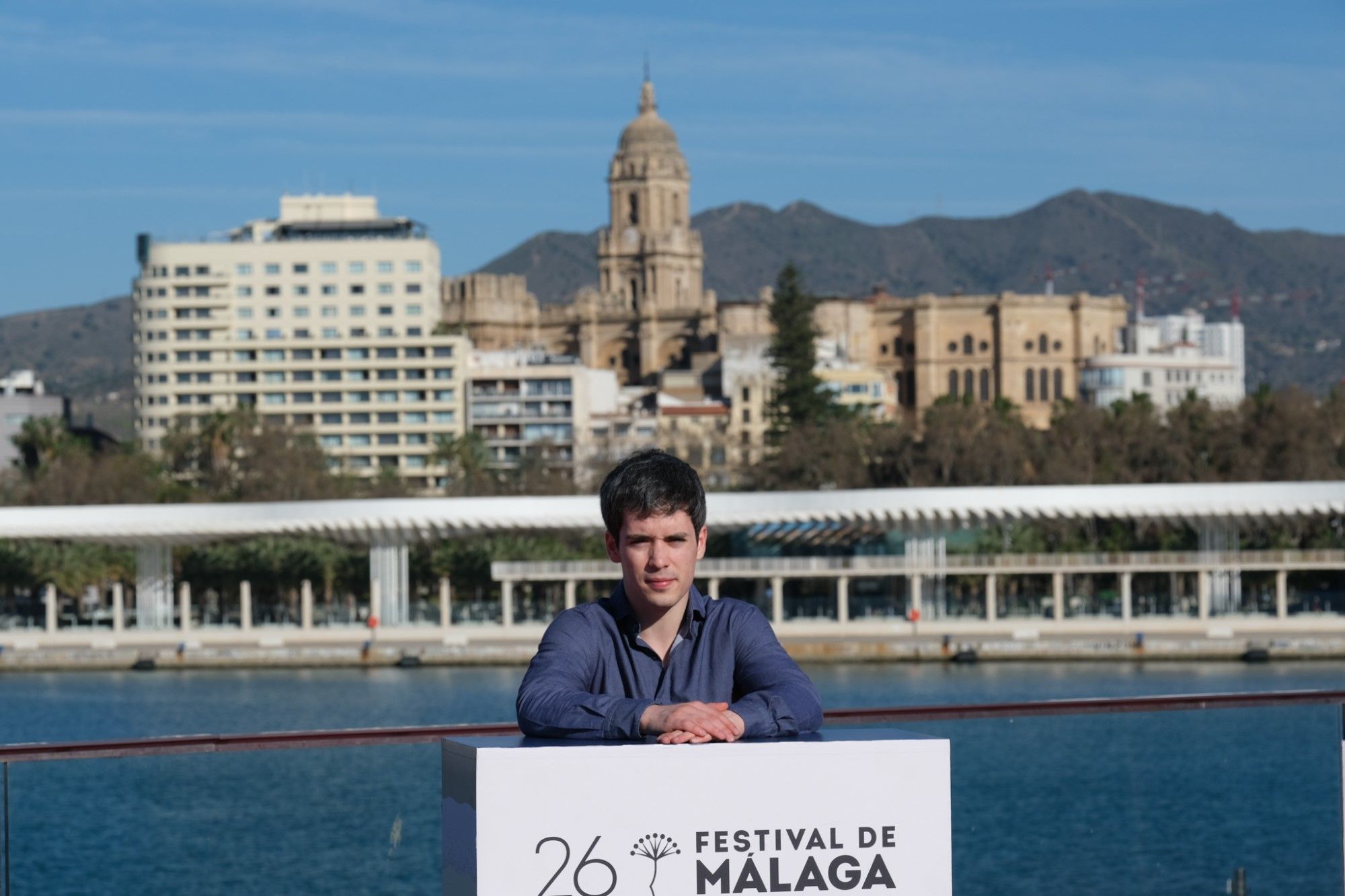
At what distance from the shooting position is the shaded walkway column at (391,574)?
54062mm

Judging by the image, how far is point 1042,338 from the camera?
416 feet

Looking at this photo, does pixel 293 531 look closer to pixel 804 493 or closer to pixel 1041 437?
pixel 804 493

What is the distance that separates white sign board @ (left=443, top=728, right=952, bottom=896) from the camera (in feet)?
12.4

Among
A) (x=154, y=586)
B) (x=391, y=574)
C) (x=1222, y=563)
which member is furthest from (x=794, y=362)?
(x=154, y=586)

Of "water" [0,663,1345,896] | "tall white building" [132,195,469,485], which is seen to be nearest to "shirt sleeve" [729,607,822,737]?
"water" [0,663,1345,896]

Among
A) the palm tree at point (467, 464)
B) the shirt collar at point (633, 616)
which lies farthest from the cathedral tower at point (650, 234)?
the shirt collar at point (633, 616)

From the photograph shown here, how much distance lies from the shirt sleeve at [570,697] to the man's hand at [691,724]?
1.5 inches

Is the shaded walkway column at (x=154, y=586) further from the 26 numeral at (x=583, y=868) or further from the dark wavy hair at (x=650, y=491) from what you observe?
the 26 numeral at (x=583, y=868)

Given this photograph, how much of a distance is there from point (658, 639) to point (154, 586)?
53258mm

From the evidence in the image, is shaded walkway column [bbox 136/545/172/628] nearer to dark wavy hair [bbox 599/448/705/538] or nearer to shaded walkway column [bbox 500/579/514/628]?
shaded walkway column [bbox 500/579/514/628]

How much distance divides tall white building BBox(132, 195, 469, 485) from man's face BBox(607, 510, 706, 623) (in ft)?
333

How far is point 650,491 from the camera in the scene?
165 inches

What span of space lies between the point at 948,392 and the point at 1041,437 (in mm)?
49624

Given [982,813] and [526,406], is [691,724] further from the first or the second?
[526,406]
